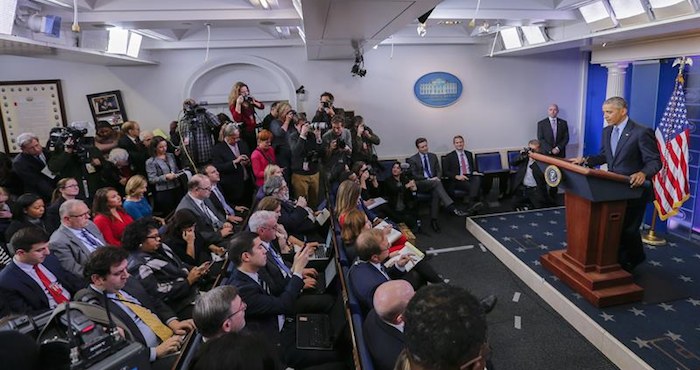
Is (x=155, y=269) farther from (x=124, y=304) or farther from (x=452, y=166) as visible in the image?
(x=452, y=166)

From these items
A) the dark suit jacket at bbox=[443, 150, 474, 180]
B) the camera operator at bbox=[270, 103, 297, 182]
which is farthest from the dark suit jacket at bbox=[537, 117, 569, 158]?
the camera operator at bbox=[270, 103, 297, 182]

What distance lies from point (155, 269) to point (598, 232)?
350cm

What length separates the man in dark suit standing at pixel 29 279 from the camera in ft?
7.50

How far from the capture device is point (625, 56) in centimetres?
570

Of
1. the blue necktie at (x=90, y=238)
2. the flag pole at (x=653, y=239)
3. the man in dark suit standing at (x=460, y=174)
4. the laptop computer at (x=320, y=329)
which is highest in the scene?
the blue necktie at (x=90, y=238)

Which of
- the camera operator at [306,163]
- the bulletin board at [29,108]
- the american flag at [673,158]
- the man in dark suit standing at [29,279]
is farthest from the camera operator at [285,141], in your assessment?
the american flag at [673,158]

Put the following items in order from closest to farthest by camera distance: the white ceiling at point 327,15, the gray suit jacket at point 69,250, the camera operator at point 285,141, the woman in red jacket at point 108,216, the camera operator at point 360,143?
the white ceiling at point 327,15
the gray suit jacket at point 69,250
the woman in red jacket at point 108,216
the camera operator at point 285,141
the camera operator at point 360,143

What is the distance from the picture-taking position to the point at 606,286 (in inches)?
139

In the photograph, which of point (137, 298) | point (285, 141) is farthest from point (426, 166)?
point (137, 298)

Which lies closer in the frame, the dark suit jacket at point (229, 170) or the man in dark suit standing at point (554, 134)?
the dark suit jacket at point (229, 170)

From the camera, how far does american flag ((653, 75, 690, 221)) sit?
466cm

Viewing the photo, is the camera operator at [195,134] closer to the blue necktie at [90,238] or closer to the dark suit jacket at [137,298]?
the blue necktie at [90,238]

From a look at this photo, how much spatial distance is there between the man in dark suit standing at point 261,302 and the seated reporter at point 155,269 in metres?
0.52

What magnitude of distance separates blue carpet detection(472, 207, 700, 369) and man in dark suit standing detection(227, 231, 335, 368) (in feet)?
7.65
